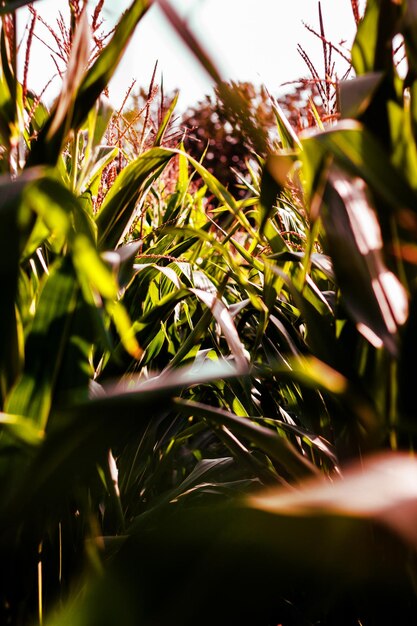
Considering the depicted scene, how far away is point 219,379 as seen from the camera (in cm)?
66

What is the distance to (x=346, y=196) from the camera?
1.86 ft

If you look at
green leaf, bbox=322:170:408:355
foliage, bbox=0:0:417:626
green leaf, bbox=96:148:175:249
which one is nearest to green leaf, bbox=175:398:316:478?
foliage, bbox=0:0:417:626

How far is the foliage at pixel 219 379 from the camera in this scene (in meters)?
0.37

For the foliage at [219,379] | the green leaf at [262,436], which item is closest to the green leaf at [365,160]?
the foliage at [219,379]

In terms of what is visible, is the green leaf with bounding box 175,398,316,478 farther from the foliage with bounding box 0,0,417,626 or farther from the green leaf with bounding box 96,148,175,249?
the green leaf with bounding box 96,148,175,249

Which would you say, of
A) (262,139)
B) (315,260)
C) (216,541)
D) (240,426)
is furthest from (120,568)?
(315,260)

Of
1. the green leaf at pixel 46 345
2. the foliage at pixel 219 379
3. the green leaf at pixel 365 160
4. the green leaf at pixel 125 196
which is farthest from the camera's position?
the green leaf at pixel 125 196

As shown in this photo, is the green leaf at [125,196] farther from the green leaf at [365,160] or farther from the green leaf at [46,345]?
the green leaf at [365,160]

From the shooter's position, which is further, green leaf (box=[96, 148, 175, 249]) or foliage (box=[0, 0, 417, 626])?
green leaf (box=[96, 148, 175, 249])

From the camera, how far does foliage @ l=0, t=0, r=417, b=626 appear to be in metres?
0.37

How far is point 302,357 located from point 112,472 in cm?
31

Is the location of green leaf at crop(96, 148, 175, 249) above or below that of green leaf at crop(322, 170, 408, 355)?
above

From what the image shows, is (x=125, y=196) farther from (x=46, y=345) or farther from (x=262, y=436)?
(x=262, y=436)

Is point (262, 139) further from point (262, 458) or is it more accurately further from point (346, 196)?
point (262, 458)
